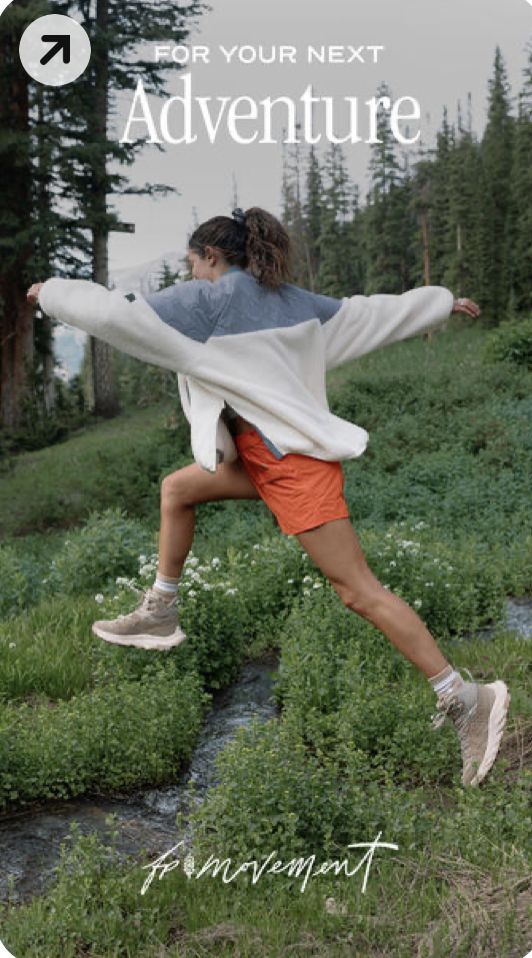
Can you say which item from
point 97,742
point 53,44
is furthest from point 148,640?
point 53,44

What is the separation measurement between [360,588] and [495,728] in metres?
0.82

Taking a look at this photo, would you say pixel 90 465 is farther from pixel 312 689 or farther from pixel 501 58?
pixel 501 58

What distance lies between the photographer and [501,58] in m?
40.6

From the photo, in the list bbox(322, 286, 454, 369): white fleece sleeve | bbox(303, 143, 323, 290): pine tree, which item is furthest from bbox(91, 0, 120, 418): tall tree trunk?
bbox(303, 143, 323, 290): pine tree

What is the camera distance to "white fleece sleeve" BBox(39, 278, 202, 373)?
172 inches

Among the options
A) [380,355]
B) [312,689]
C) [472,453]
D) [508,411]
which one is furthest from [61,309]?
[380,355]

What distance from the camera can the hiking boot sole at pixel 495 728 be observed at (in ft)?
14.2

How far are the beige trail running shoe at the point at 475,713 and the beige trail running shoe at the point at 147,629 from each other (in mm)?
1468

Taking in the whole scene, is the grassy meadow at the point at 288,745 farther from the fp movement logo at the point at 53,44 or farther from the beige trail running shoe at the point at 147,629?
the fp movement logo at the point at 53,44

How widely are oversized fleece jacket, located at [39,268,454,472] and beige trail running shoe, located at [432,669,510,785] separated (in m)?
1.12

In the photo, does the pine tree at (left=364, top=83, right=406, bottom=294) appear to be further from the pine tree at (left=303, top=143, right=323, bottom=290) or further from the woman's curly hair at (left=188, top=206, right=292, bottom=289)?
the woman's curly hair at (left=188, top=206, right=292, bottom=289)

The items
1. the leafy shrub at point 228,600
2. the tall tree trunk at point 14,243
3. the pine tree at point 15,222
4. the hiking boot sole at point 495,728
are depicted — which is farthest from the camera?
the tall tree trunk at point 14,243

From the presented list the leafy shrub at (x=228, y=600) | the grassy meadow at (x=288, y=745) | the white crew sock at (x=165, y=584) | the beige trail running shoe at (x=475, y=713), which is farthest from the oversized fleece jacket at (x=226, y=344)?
the leafy shrub at (x=228, y=600)

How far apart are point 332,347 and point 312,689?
1.81 metres
